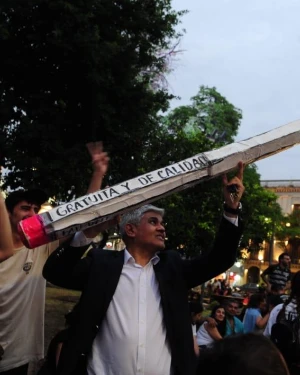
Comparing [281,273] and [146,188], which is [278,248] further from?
[146,188]

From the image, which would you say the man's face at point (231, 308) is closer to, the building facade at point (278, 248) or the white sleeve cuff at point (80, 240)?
the white sleeve cuff at point (80, 240)

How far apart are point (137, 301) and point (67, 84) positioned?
10066mm

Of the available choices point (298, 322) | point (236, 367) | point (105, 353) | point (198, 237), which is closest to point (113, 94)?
point (298, 322)

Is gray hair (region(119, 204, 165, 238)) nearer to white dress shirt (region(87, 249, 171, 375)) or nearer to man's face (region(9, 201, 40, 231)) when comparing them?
white dress shirt (region(87, 249, 171, 375))

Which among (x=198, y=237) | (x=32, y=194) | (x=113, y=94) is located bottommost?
(x=32, y=194)

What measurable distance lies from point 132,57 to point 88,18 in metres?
1.40

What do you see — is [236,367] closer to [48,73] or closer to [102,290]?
[102,290]

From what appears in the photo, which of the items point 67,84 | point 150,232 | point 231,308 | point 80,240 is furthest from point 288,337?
point 67,84

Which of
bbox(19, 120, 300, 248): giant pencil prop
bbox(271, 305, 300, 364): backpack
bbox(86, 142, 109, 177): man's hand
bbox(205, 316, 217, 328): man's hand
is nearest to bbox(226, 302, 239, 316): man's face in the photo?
bbox(205, 316, 217, 328): man's hand

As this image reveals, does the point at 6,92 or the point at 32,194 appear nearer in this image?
the point at 32,194

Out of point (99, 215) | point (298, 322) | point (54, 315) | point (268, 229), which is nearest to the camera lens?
point (99, 215)

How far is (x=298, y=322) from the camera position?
14.2 feet

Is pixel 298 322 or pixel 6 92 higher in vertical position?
pixel 6 92

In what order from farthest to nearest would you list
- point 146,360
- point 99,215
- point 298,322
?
point 298,322
point 146,360
point 99,215
